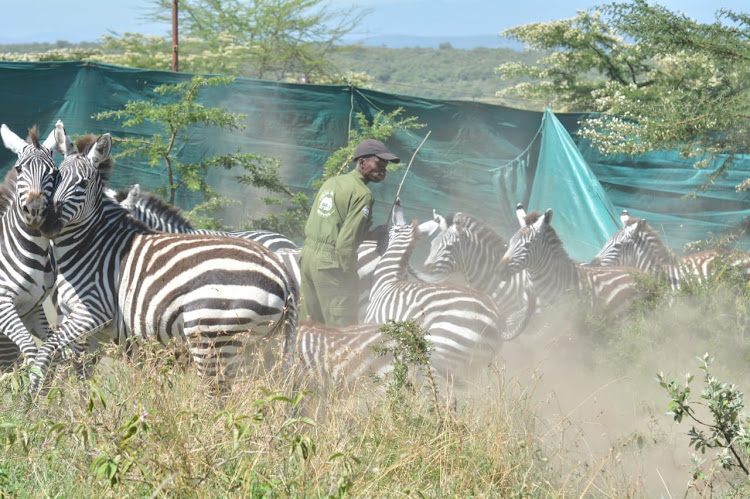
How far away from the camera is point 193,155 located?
1094 cm

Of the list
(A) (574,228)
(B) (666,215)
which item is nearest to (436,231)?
(A) (574,228)

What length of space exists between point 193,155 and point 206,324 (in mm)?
6077

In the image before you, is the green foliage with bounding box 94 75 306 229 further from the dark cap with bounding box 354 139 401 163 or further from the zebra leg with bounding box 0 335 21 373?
the zebra leg with bounding box 0 335 21 373

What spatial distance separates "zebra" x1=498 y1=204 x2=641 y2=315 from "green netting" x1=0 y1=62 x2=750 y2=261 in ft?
9.12

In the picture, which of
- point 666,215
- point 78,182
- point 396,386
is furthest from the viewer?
point 666,215

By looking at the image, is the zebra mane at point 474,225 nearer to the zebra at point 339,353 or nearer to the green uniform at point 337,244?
the green uniform at point 337,244

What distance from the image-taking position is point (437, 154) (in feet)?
39.4

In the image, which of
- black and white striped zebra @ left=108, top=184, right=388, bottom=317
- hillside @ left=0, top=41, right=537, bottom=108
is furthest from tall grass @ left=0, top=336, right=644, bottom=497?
hillside @ left=0, top=41, right=537, bottom=108

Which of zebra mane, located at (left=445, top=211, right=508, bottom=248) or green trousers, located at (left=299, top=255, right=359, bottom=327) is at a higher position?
zebra mane, located at (left=445, top=211, right=508, bottom=248)

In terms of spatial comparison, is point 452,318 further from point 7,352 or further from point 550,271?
point 7,352

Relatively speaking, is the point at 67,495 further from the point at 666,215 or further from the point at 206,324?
the point at 666,215

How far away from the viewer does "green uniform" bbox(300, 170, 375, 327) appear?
7.32 meters

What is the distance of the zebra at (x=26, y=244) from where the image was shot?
565 centimetres

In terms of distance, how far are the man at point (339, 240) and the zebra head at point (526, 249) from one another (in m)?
1.80
